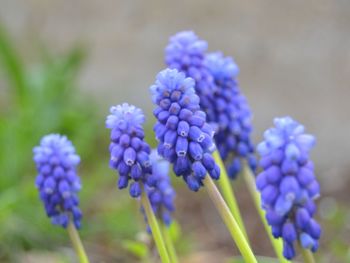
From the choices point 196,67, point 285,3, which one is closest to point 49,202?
point 196,67

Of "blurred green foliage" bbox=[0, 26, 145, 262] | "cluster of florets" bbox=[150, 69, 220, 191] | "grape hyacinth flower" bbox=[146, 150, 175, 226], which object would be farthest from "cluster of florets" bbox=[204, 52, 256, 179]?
"blurred green foliage" bbox=[0, 26, 145, 262]

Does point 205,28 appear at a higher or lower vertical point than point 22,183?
higher

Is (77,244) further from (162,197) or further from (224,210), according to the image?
(224,210)

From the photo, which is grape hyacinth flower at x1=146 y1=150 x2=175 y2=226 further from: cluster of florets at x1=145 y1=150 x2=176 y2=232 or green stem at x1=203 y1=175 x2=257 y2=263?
green stem at x1=203 y1=175 x2=257 y2=263

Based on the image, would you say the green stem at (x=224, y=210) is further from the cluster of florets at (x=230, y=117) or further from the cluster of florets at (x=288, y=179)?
the cluster of florets at (x=230, y=117)

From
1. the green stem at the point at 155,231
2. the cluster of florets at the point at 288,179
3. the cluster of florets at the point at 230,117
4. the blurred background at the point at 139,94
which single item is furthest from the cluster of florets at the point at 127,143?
the blurred background at the point at 139,94

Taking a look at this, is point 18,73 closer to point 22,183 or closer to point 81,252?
point 22,183
